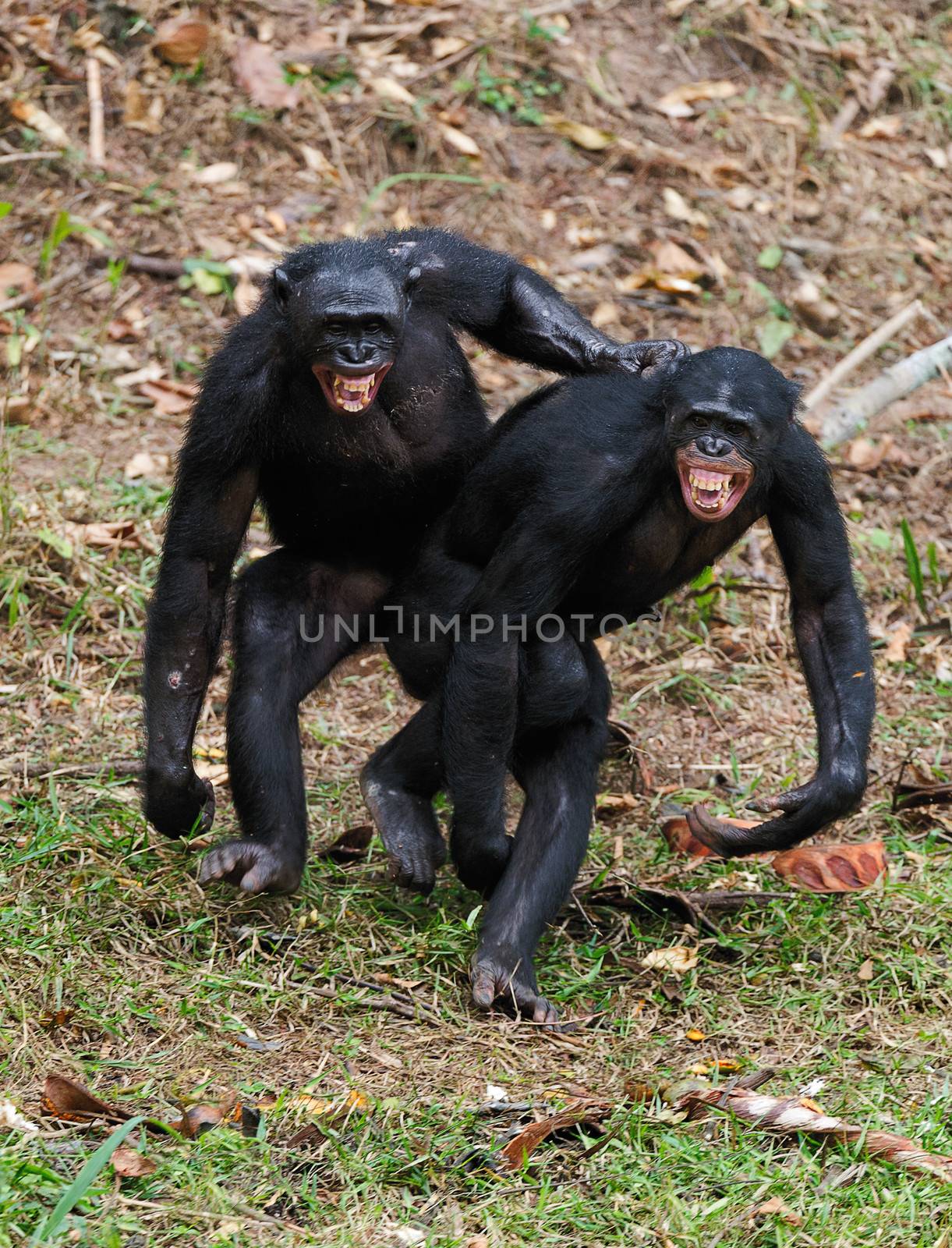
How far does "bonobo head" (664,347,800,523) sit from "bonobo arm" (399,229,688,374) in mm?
636

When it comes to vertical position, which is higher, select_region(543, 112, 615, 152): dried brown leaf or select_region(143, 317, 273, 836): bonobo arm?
select_region(143, 317, 273, 836): bonobo arm

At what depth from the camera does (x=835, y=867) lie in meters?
6.48

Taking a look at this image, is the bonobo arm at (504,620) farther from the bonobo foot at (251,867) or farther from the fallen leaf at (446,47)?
the fallen leaf at (446,47)

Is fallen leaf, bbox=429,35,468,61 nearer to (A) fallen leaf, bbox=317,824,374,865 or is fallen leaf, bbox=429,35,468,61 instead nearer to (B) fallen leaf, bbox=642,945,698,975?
(A) fallen leaf, bbox=317,824,374,865

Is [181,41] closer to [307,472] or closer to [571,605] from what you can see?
[307,472]

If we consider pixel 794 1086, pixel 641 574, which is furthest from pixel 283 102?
pixel 794 1086

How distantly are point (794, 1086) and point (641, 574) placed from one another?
2.01 meters

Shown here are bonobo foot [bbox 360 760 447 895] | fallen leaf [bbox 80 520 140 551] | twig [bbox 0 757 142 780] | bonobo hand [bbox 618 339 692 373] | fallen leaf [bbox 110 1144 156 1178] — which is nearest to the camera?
fallen leaf [bbox 110 1144 156 1178]

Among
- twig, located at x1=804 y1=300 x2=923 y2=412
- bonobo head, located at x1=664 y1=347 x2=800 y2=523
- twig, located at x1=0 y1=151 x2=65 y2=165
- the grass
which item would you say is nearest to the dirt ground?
the grass

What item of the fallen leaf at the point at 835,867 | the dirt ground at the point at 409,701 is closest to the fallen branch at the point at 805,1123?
the dirt ground at the point at 409,701

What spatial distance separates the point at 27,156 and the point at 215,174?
1.26 m

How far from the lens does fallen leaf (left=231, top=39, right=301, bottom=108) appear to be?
11.1m

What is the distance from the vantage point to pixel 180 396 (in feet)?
31.2

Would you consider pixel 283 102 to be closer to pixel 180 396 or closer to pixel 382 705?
pixel 180 396
